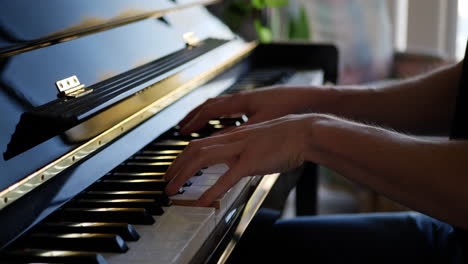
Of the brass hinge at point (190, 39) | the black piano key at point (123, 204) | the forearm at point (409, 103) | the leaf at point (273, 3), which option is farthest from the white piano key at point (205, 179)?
the leaf at point (273, 3)

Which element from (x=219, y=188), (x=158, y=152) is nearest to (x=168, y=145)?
(x=158, y=152)

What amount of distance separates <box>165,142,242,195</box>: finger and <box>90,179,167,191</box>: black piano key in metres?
0.04

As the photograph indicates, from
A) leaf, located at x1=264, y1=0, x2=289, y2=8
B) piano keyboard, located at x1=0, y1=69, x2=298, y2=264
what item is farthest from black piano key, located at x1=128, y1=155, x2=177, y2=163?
leaf, located at x1=264, y1=0, x2=289, y2=8

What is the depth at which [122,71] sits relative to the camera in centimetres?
Result: 112

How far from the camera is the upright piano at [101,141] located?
2.33 feet

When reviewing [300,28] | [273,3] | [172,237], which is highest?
[273,3]

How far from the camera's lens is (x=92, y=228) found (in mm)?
729

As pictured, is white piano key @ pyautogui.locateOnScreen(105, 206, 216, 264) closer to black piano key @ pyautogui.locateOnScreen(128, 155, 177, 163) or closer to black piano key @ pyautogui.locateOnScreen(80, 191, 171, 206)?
black piano key @ pyautogui.locateOnScreen(80, 191, 171, 206)

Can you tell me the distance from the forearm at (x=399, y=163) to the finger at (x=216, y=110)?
0.96ft

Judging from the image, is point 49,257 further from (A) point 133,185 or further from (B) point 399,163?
(B) point 399,163

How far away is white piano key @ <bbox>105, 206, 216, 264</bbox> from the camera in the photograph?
26.0 inches

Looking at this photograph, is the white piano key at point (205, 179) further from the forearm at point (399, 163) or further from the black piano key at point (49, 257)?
the black piano key at point (49, 257)

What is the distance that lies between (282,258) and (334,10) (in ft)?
6.44

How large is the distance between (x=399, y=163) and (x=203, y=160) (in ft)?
0.89
